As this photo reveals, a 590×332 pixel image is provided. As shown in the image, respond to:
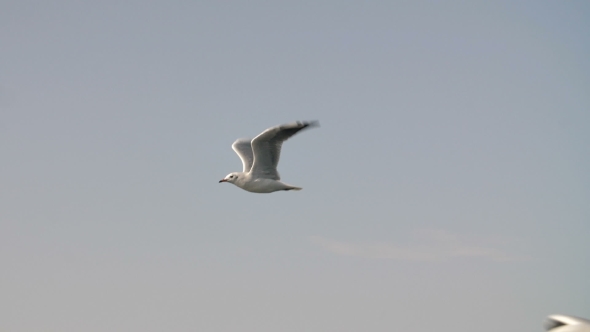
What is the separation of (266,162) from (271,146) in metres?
0.72

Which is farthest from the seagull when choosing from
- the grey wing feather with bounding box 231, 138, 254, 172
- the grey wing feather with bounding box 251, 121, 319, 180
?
the grey wing feather with bounding box 231, 138, 254, 172

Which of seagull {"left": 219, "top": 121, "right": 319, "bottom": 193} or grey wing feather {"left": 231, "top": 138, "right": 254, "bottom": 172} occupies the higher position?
grey wing feather {"left": 231, "top": 138, "right": 254, "bottom": 172}

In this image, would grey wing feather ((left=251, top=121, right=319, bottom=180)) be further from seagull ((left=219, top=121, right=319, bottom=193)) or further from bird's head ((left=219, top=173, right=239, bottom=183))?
bird's head ((left=219, top=173, right=239, bottom=183))

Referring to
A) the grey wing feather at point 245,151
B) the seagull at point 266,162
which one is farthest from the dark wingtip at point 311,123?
the grey wing feather at point 245,151

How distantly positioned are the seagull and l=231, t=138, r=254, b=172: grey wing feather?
1.06 meters

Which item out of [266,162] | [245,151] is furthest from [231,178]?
[245,151]

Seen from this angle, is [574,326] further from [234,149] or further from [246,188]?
[234,149]

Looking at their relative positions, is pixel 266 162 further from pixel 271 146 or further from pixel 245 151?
pixel 245 151

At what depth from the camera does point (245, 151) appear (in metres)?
30.8

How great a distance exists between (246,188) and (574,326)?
49.1 feet

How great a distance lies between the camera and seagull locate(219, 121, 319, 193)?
26.1 m

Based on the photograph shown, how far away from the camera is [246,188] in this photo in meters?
28.0

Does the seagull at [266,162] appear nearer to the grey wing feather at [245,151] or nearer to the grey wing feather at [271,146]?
the grey wing feather at [271,146]

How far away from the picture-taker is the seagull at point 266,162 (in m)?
26.1
